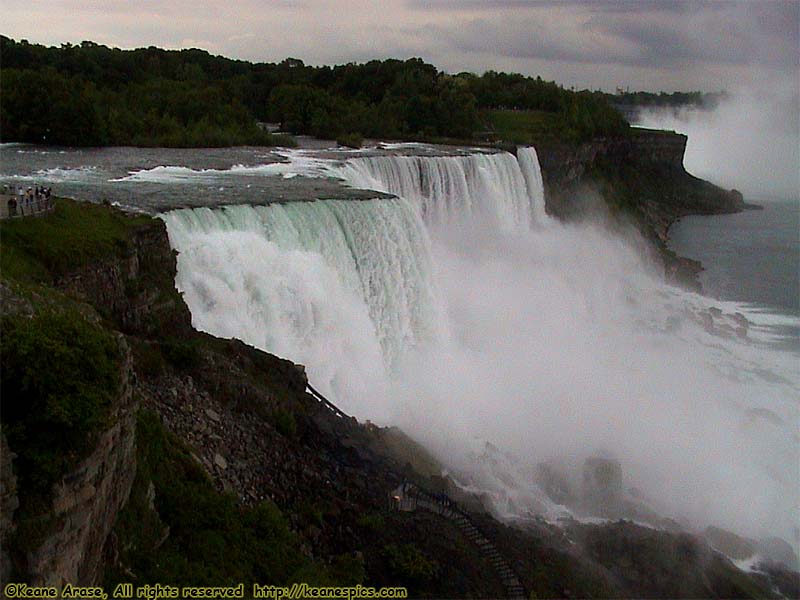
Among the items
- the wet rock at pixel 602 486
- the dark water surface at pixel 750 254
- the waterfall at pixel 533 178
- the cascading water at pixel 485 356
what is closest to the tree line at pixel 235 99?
the waterfall at pixel 533 178

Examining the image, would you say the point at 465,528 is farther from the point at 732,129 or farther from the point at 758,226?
the point at 732,129

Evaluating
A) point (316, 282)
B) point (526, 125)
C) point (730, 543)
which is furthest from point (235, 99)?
point (730, 543)

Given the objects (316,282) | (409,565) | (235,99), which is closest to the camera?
(409,565)

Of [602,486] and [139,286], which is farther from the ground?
[139,286]

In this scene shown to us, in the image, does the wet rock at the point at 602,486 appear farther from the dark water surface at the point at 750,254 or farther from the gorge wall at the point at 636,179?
the gorge wall at the point at 636,179

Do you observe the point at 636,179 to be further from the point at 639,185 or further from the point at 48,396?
the point at 48,396

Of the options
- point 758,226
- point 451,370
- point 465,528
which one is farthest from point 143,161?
point 758,226
